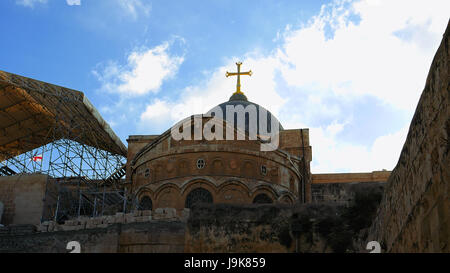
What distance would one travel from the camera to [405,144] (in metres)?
7.69

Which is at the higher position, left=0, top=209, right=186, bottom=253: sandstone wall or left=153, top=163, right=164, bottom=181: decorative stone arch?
left=153, top=163, right=164, bottom=181: decorative stone arch

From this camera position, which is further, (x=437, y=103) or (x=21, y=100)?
(x=21, y=100)

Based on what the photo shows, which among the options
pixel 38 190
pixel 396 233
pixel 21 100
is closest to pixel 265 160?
pixel 38 190

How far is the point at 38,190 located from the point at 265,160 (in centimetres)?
1034

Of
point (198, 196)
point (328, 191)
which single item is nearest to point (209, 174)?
point (198, 196)

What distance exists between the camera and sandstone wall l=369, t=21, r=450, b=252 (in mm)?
5496

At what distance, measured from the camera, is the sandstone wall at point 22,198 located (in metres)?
24.8

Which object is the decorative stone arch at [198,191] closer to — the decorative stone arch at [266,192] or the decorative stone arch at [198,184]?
the decorative stone arch at [198,184]

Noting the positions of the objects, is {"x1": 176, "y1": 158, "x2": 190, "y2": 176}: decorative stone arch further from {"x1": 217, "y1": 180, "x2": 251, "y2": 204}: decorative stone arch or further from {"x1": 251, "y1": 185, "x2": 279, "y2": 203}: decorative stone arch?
{"x1": 251, "y1": 185, "x2": 279, "y2": 203}: decorative stone arch

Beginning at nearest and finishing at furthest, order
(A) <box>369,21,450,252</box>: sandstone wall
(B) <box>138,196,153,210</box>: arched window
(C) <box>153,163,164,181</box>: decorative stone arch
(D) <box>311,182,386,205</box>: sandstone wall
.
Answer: (A) <box>369,21,450,252</box>: sandstone wall
(B) <box>138,196,153,210</box>: arched window
(C) <box>153,163,164,181</box>: decorative stone arch
(D) <box>311,182,386,205</box>: sandstone wall

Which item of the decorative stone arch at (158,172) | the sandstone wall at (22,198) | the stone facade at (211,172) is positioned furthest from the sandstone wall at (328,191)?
the sandstone wall at (22,198)

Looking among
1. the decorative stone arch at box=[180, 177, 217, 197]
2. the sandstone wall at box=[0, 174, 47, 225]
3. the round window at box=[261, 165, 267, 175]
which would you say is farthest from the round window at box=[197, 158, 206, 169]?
the sandstone wall at box=[0, 174, 47, 225]

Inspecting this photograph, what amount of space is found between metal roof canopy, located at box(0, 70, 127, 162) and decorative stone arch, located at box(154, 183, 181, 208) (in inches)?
291

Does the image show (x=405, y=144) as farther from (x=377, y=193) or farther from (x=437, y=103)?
(x=377, y=193)
